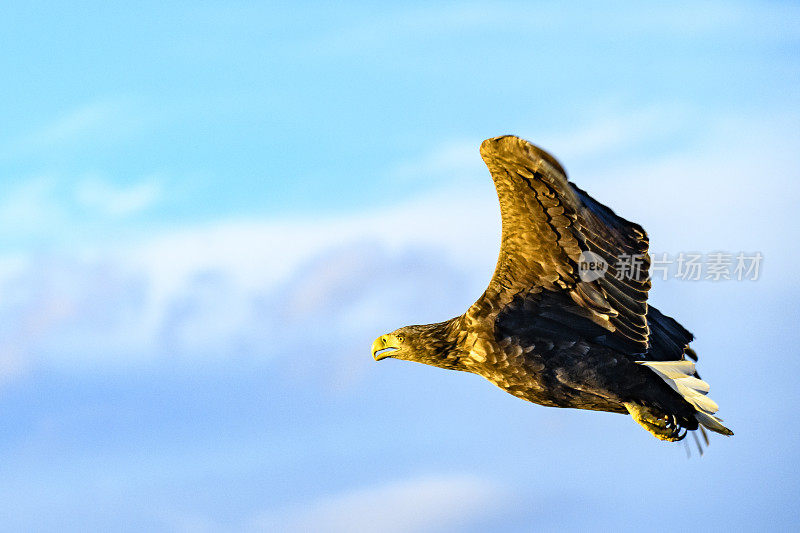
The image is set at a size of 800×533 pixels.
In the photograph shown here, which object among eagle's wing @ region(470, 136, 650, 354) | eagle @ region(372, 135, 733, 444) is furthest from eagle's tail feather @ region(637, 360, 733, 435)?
eagle's wing @ region(470, 136, 650, 354)

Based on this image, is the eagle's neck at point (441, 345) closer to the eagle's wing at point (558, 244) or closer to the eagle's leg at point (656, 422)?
the eagle's wing at point (558, 244)

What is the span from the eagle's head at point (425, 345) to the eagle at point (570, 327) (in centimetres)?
1

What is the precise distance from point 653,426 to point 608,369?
3.03 ft

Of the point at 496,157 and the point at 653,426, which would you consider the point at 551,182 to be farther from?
the point at 653,426

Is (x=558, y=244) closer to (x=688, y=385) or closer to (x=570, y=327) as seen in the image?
(x=570, y=327)

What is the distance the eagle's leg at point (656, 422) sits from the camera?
12.6 meters

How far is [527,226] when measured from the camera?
466 inches

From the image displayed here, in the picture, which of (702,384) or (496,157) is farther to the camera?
(702,384)

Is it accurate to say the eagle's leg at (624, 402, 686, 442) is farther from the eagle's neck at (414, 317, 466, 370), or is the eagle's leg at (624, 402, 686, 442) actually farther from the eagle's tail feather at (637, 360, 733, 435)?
the eagle's neck at (414, 317, 466, 370)

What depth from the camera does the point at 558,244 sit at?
11.9 metres

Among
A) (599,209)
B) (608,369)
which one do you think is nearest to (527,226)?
(599,209)

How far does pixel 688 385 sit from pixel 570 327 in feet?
4.62

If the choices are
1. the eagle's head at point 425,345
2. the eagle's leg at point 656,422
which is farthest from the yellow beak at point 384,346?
the eagle's leg at point 656,422

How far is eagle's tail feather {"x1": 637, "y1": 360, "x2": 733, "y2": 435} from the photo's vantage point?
1247cm
